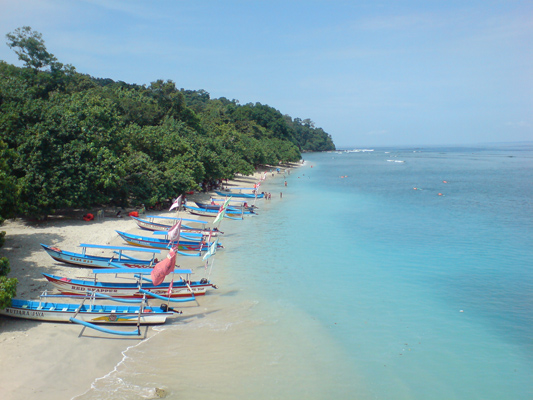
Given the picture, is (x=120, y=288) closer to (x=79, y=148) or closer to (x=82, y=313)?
(x=82, y=313)

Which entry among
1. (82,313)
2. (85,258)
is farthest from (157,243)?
(82,313)

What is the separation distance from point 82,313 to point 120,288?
2251 millimetres

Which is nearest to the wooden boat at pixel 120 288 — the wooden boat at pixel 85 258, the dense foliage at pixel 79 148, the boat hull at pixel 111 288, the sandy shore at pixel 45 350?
the boat hull at pixel 111 288

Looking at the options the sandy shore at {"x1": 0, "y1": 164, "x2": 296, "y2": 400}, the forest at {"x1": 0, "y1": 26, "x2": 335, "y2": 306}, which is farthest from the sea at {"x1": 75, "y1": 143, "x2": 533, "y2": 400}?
the forest at {"x1": 0, "y1": 26, "x2": 335, "y2": 306}

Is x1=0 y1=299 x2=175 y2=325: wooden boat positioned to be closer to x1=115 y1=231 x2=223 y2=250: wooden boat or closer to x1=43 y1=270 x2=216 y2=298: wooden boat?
x1=43 y1=270 x2=216 y2=298: wooden boat

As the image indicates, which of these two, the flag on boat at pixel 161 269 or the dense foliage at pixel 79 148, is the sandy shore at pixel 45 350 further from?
the dense foliage at pixel 79 148

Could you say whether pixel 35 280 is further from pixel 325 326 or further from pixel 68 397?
pixel 325 326

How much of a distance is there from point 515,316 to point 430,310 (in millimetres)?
3178

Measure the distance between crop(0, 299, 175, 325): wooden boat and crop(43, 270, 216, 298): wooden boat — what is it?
992 millimetres

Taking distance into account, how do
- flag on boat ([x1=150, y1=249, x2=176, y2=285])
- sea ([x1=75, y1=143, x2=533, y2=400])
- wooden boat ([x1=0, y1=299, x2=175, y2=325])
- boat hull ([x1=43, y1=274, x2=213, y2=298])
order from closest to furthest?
sea ([x1=75, y1=143, x2=533, y2=400])
wooden boat ([x1=0, y1=299, x2=175, y2=325])
flag on boat ([x1=150, y1=249, x2=176, y2=285])
boat hull ([x1=43, y1=274, x2=213, y2=298])

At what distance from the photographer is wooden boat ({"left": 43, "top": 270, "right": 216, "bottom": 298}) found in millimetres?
14430

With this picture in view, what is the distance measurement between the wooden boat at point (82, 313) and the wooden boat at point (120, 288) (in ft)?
3.25

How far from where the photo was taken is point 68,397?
383 inches

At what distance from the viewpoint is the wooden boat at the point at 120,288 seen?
568 inches
